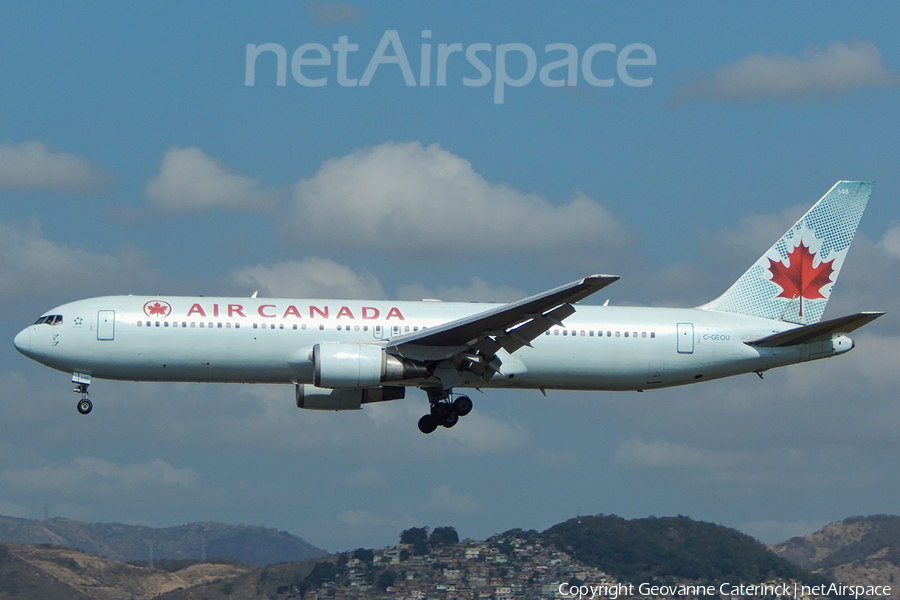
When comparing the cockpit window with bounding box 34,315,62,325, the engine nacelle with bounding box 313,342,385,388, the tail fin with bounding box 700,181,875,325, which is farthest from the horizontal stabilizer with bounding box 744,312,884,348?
the cockpit window with bounding box 34,315,62,325

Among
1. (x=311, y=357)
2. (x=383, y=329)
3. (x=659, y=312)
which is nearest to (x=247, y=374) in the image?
(x=311, y=357)

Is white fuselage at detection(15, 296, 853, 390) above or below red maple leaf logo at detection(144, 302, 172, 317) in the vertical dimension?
below

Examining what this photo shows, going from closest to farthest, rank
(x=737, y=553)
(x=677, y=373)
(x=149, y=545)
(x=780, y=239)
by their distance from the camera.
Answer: (x=677, y=373) < (x=780, y=239) < (x=737, y=553) < (x=149, y=545)

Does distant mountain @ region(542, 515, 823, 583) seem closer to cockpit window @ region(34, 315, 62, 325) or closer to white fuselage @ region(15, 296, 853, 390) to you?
white fuselage @ region(15, 296, 853, 390)

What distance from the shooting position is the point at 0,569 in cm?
5088

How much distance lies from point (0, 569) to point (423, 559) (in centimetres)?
1815

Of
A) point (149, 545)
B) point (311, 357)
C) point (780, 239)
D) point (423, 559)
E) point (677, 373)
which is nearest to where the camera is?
point (311, 357)

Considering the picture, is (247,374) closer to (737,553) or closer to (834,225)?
(834,225)

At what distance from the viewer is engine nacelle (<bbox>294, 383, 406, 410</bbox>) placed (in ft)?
147

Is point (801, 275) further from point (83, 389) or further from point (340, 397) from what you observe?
point (83, 389)

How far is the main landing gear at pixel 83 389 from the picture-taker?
41.8 m

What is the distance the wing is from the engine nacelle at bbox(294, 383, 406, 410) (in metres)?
3.50

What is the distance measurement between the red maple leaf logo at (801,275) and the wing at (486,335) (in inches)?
487

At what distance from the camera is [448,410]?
44.5m
